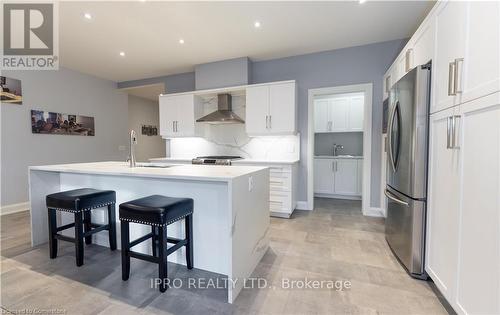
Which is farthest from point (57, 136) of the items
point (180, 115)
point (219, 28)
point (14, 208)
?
point (219, 28)

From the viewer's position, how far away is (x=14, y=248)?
94.8 inches

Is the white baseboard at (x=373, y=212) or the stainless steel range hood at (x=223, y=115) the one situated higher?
the stainless steel range hood at (x=223, y=115)

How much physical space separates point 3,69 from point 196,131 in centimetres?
316

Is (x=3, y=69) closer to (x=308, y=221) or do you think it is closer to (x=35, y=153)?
(x=35, y=153)

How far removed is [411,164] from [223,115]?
2958 mm

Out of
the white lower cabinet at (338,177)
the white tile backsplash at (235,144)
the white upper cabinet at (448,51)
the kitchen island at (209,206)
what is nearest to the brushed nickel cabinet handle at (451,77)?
the white upper cabinet at (448,51)

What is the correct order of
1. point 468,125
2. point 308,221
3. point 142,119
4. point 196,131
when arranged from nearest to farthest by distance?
point 468,125 < point 308,221 < point 196,131 < point 142,119

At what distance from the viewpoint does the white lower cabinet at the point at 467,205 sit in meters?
1.10

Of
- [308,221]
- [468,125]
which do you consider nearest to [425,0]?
[468,125]

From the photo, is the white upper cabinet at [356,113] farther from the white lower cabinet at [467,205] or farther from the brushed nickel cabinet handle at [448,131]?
the brushed nickel cabinet handle at [448,131]

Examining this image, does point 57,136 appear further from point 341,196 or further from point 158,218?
point 341,196

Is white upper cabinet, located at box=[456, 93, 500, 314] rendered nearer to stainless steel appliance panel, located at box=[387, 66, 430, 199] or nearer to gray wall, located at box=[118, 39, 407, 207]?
stainless steel appliance panel, located at box=[387, 66, 430, 199]

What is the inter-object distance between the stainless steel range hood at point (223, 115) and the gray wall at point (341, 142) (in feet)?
7.66

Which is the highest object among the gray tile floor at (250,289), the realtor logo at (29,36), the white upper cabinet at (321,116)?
the realtor logo at (29,36)
